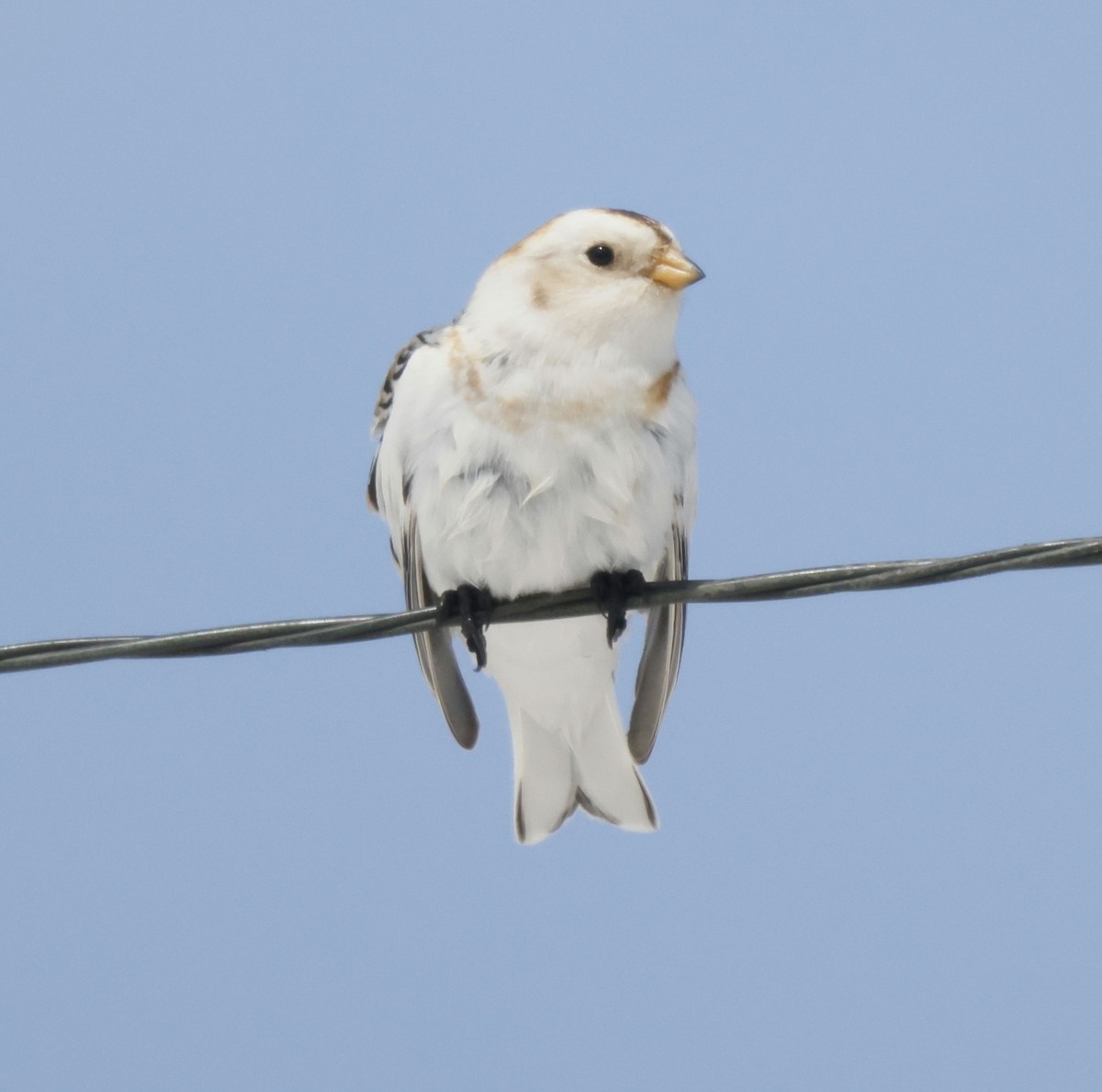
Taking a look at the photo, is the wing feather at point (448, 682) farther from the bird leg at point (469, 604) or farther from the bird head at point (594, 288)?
the bird head at point (594, 288)

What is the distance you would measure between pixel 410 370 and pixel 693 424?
0.68 metres

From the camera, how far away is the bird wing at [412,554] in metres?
4.03

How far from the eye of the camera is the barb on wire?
2.67 m

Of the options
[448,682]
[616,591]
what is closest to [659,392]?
[616,591]

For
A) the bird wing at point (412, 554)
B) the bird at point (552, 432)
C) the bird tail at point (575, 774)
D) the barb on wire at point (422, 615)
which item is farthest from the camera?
the bird tail at point (575, 774)

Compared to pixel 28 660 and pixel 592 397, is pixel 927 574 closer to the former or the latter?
pixel 592 397

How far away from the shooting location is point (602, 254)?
3896 mm

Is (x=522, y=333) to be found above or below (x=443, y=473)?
above

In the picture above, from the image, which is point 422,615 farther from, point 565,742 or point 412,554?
point 565,742

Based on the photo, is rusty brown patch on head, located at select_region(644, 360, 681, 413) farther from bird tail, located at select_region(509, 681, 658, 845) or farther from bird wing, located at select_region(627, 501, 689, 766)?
bird tail, located at select_region(509, 681, 658, 845)

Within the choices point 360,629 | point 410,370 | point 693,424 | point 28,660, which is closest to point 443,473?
point 410,370

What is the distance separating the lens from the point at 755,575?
9.30 ft

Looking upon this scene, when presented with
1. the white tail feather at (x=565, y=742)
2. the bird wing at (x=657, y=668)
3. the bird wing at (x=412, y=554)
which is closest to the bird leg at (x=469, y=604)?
the bird wing at (x=412, y=554)

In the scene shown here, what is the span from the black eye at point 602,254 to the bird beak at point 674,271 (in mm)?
104
